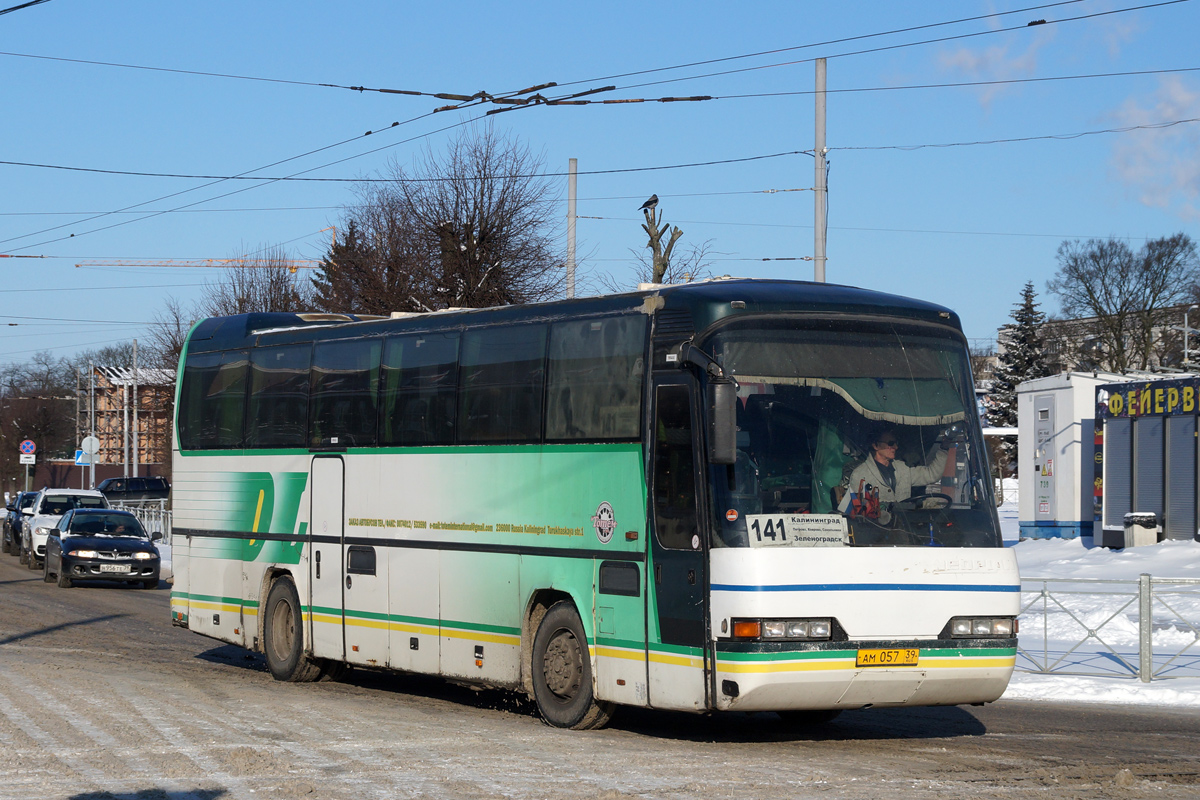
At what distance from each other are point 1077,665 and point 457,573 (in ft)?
23.5

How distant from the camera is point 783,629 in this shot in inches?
378

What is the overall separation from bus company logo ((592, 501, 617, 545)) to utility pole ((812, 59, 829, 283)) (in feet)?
36.3

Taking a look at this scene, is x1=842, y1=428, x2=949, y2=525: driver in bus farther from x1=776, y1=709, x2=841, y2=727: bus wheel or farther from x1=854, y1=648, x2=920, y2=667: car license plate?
x1=776, y1=709, x2=841, y2=727: bus wheel

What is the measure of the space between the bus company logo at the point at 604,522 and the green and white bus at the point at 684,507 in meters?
0.02

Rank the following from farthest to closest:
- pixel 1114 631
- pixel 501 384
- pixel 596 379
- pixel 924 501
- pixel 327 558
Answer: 1. pixel 1114 631
2. pixel 327 558
3. pixel 501 384
4. pixel 596 379
5. pixel 924 501

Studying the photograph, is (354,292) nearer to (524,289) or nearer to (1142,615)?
(524,289)

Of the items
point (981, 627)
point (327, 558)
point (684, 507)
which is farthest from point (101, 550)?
point (981, 627)

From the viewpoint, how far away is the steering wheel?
1010cm

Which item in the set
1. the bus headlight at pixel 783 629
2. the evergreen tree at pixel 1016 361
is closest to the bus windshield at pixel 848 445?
the bus headlight at pixel 783 629

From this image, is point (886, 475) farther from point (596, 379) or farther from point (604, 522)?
point (596, 379)

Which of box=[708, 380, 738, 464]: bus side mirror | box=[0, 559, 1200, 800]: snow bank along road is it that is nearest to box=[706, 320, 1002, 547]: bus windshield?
box=[708, 380, 738, 464]: bus side mirror

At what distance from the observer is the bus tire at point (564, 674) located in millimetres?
10977

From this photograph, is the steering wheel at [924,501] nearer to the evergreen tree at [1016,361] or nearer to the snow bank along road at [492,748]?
the snow bank along road at [492,748]

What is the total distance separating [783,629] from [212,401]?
9339 millimetres
